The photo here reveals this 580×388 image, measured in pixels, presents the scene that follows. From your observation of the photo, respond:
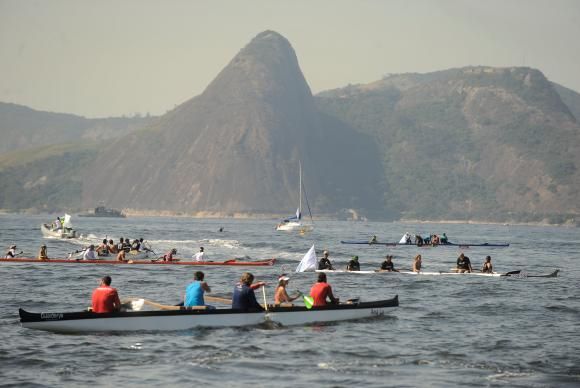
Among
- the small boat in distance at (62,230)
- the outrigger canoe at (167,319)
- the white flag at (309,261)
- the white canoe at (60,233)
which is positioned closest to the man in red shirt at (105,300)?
the outrigger canoe at (167,319)

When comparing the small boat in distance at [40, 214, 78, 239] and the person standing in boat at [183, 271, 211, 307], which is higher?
the small boat in distance at [40, 214, 78, 239]

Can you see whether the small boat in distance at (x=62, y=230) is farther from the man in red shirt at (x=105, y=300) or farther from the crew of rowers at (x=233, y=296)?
the man in red shirt at (x=105, y=300)

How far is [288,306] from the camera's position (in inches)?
1192

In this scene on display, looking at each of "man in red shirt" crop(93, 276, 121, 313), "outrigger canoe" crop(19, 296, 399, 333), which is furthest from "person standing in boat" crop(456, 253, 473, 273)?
"man in red shirt" crop(93, 276, 121, 313)

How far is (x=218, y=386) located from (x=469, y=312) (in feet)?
58.1

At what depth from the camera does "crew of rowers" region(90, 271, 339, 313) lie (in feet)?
90.6

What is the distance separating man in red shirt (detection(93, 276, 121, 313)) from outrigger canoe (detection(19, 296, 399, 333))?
0.21m

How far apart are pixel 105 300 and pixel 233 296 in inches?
169

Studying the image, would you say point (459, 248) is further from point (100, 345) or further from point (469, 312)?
point (100, 345)

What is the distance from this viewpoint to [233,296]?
97.7 feet

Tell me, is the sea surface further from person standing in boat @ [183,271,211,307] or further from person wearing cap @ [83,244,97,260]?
person wearing cap @ [83,244,97,260]

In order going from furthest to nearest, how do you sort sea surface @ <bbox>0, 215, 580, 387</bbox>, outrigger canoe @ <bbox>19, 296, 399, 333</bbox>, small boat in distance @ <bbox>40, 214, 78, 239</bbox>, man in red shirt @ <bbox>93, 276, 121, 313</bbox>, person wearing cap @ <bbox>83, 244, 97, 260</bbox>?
small boat in distance @ <bbox>40, 214, 78, 239</bbox> → person wearing cap @ <bbox>83, 244, 97, 260</bbox> → outrigger canoe @ <bbox>19, 296, 399, 333</bbox> → man in red shirt @ <bbox>93, 276, 121, 313</bbox> → sea surface @ <bbox>0, 215, 580, 387</bbox>

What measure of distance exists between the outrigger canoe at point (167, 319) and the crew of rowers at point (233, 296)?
25 centimetres

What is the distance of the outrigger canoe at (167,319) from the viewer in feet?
90.7
